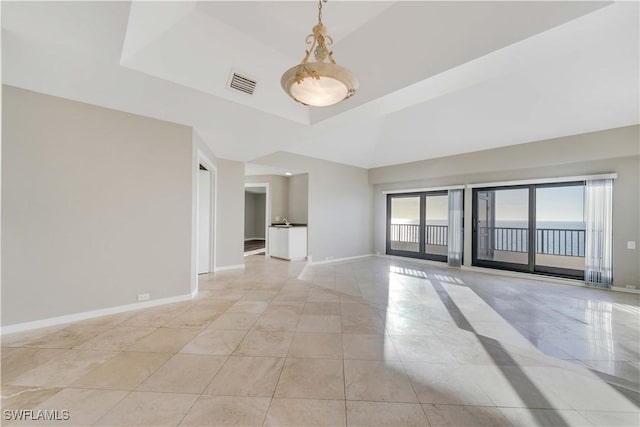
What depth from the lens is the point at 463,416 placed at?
1516 mm

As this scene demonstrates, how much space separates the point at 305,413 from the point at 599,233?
5755 mm

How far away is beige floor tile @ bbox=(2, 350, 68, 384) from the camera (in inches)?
72.4

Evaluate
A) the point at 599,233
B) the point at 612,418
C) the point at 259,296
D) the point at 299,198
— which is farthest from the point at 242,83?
the point at 599,233

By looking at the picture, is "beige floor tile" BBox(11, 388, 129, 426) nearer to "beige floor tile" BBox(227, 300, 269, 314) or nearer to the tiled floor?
the tiled floor

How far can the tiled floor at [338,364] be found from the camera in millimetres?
1541

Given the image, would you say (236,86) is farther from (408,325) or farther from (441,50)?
(408,325)

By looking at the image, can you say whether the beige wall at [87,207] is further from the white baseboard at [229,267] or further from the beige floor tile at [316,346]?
the beige floor tile at [316,346]

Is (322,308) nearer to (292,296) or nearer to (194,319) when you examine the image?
(292,296)

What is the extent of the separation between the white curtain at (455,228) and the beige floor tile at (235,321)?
4980mm

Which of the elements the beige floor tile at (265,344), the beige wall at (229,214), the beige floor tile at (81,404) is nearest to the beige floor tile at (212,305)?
the beige floor tile at (265,344)

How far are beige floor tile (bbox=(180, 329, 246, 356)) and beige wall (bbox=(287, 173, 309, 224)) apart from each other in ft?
13.3

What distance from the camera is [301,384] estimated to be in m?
1.80

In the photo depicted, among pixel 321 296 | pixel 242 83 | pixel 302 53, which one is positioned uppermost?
pixel 302 53

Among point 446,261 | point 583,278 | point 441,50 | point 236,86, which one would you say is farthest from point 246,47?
point 583,278
